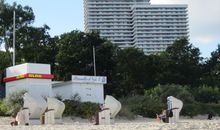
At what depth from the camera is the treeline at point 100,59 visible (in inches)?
2172

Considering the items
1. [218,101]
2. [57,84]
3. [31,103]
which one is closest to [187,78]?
[218,101]

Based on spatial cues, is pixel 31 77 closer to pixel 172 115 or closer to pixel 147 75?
pixel 172 115

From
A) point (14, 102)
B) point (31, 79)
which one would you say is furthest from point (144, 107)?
point (14, 102)

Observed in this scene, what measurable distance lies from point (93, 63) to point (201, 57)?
46.9 ft

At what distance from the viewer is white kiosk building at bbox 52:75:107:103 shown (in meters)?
38.8

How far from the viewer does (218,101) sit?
51.5 m

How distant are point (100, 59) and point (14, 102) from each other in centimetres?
2748

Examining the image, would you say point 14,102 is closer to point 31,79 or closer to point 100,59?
point 31,79

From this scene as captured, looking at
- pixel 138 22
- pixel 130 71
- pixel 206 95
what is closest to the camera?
pixel 206 95

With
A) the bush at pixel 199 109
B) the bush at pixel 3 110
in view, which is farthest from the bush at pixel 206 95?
the bush at pixel 3 110

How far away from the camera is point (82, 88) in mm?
39531

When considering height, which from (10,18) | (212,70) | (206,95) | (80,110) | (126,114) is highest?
(10,18)

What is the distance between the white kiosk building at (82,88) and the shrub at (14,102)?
274 inches

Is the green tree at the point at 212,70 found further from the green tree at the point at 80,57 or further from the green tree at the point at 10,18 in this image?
the green tree at the point at 10,18
